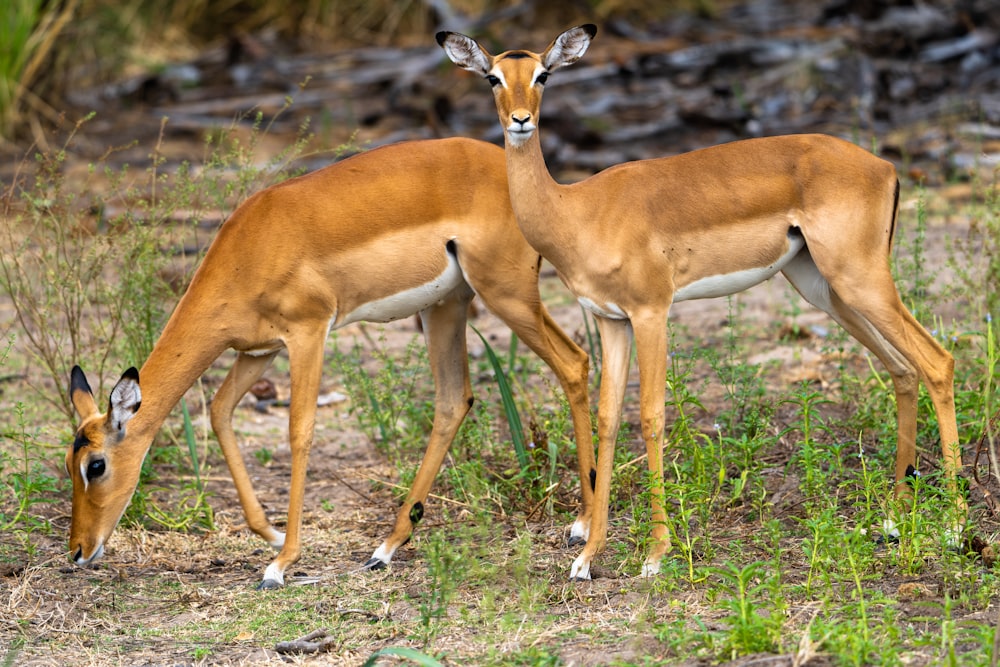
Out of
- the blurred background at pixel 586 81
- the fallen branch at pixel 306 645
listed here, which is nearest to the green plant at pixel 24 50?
the blurred background at pixel 586 81

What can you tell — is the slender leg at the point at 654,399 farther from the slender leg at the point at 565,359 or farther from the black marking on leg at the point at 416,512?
the black marking on leg at the point at 416,512

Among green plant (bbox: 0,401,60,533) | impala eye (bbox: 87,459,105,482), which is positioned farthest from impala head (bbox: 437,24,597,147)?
green plant (bbox: 0,401,60,533)

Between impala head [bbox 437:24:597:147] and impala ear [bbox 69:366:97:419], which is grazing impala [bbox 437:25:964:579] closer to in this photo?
impala head [bbox 437:24:597:147]

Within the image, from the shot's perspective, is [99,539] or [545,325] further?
[545,325]

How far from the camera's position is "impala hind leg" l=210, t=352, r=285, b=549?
18.2 ft

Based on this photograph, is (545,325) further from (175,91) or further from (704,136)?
(175,91)

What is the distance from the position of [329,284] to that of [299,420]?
0.57m

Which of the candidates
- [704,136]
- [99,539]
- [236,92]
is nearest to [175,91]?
[236,92]

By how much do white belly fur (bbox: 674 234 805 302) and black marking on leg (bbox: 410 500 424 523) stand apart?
4.82 feet

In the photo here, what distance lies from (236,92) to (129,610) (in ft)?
29.3

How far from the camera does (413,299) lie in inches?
217

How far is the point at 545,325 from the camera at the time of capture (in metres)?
5.70

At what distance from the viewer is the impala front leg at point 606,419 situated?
502 centimetres

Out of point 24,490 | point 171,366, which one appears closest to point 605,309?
point 171,366
